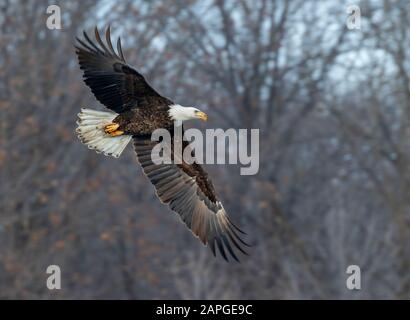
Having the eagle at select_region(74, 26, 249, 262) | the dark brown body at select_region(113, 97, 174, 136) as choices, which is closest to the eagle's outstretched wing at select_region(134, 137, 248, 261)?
the eagle at select_region(74, 26, 249, 262)

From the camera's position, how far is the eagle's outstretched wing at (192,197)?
9062 millimetres

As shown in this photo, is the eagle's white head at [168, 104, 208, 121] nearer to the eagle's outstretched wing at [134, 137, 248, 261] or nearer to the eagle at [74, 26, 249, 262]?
the eagle at [74, 26, 249, 262]

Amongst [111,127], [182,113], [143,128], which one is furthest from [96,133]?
[182,113]

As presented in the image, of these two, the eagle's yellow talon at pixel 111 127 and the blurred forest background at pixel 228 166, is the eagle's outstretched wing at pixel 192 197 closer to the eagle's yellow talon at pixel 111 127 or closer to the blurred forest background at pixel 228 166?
the eagle's yellow talon at pixel 111 127

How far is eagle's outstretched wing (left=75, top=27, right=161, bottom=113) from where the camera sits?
328 inches

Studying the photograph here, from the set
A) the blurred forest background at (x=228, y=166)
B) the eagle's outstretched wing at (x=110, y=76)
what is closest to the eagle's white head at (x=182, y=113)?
the eagle's outstretched wing at (x=110, y=76)

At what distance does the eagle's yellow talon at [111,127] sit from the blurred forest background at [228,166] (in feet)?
18.8

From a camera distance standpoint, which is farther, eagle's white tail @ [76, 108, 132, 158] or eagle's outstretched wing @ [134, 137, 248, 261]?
eagle's outstretched wing @ [134, 137, 248, 261]

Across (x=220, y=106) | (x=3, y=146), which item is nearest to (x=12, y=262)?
(x=3, y=146)

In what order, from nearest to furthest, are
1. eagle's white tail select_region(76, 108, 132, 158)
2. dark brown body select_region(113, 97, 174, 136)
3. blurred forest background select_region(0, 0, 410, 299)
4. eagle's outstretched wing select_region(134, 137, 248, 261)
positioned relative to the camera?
1. dark brown body select_region(113, 97, 174, 136)
2. eagle's white tail select_region(76, 108, 132, 158)
3. eagle's outstretched wing select_region(134, 137, 248, 261)
4. blurred forest background select_region(0, 0, 410, 299)

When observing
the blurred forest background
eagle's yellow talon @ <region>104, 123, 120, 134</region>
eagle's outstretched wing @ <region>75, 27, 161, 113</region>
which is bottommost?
eagle's yellow talon @ <region>104, 123, 120, 134</region>

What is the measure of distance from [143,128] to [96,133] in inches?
16.3

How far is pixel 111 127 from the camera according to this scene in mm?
8516

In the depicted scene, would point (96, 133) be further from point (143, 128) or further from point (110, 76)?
point (110, 76)
